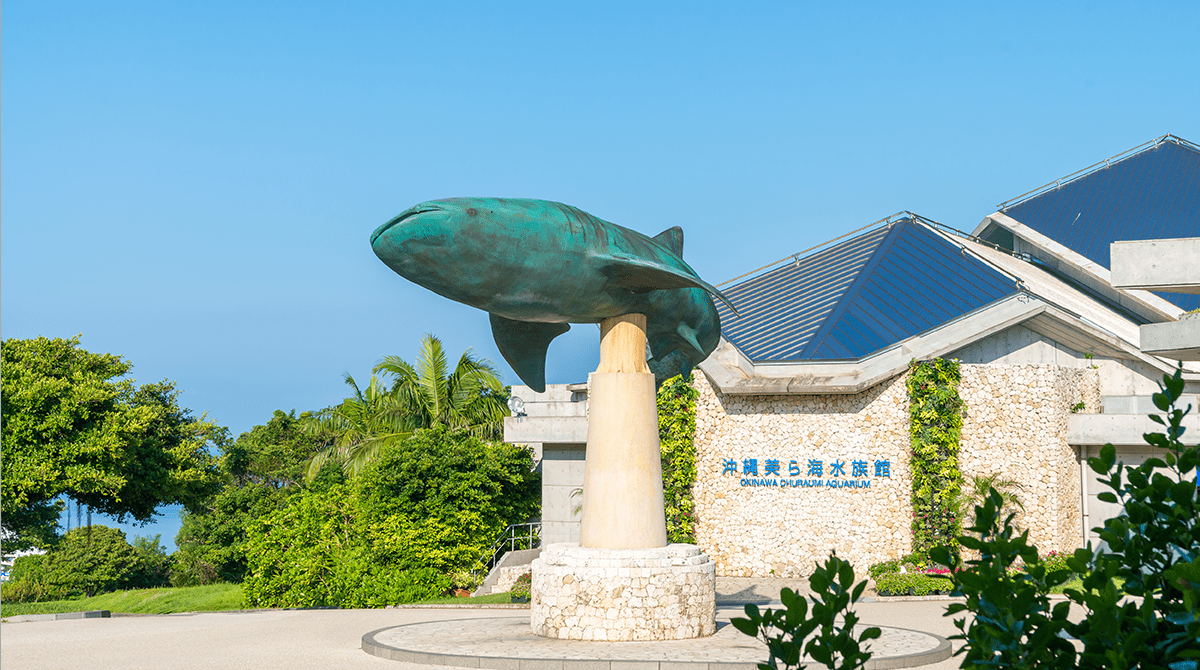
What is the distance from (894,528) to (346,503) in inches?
472

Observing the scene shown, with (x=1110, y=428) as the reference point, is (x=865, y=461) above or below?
below

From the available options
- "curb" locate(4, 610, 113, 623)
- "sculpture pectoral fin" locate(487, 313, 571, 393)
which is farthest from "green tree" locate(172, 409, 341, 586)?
"sculpture pectoral fin" locate(487, 313, 571, 393)

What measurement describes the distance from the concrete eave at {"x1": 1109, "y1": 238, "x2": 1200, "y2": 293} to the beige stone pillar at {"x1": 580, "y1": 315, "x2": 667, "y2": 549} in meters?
5.65

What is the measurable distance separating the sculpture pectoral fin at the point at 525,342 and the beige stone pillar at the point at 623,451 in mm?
738

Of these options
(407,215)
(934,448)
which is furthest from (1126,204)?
(407,215)

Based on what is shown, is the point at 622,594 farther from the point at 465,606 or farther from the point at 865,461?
the point at 865,461

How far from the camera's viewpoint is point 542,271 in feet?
35.3

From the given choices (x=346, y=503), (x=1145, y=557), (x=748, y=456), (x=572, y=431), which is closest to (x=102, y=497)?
(x=346, y=503)

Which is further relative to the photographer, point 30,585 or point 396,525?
point 30,585

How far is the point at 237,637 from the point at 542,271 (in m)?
6.88

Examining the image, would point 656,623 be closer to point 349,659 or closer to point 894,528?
point 349,659

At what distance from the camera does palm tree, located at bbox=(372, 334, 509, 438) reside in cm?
3112

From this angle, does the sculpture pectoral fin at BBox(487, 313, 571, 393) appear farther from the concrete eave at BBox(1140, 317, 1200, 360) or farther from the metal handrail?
the metal handrail

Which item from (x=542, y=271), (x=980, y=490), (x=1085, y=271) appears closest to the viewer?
(x=542, y=271)
